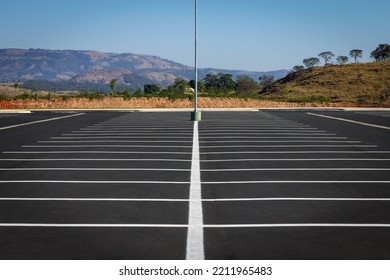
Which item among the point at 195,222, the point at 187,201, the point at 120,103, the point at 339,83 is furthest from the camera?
the point at 339,83

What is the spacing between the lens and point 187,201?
9.02 meters

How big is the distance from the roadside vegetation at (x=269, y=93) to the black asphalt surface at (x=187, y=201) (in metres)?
38.8

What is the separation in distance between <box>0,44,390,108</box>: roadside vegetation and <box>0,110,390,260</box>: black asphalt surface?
3880 centimetres

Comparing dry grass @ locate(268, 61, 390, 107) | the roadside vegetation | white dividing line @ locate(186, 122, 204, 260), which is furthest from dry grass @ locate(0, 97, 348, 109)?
white dividing line @ locate(186, 122, 204, 260)

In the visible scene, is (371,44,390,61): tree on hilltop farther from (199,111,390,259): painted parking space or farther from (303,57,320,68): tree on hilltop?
(199,111,390,259): painted parking space

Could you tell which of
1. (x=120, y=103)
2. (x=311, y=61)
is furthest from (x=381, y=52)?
(x=120, y=103)

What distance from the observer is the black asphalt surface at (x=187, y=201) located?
6.42 metres

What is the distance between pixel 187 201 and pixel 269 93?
122 meters

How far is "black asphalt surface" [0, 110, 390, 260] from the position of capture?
6418 millimetres

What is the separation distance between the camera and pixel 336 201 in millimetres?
9047

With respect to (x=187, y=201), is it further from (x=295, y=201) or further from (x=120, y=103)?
(x=120, y=103)

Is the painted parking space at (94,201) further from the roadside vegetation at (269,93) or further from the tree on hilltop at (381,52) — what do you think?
the tree on hilltop at (381,52)

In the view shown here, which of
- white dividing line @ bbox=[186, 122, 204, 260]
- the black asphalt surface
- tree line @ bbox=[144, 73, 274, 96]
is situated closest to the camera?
white dividing line @ bbox=[186, 122, 204, 260]
